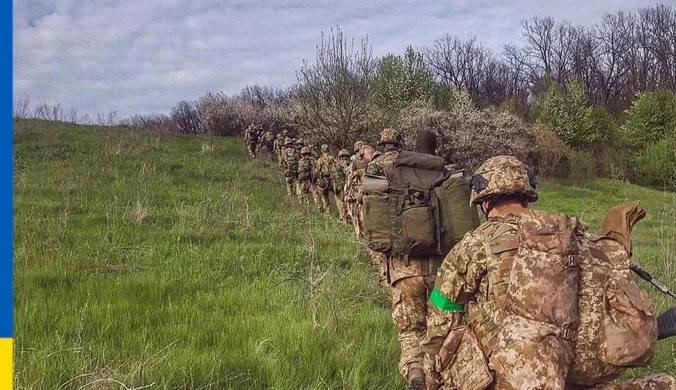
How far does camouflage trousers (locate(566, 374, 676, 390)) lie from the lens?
8.88 feet

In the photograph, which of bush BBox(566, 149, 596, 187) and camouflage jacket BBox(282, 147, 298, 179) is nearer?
camouflage jacket BBox(282, 147, 298, 179)

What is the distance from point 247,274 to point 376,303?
1.65 m

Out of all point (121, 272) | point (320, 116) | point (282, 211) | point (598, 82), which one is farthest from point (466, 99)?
point (121, 272)

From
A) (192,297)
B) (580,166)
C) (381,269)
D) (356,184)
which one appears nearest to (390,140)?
(381,269)

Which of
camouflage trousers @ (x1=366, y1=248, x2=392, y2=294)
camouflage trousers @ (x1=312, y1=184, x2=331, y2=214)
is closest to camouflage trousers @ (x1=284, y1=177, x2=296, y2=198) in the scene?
camouflage trousers @ (x1=312, y1=184, x2=331, y2=214)

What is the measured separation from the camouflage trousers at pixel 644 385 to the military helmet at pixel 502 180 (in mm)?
907

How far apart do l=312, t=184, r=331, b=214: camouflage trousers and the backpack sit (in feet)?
38.2

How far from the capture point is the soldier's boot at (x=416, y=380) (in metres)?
3.85

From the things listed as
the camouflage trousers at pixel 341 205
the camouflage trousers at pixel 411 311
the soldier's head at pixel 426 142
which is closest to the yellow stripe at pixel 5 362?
the camouflage trousers at pixel 411 311

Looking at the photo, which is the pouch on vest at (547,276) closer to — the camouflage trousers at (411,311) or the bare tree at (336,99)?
the camouflage trousers at (411,311)

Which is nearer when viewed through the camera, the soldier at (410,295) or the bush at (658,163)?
the soldier at (410,295)

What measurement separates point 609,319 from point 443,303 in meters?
0.78

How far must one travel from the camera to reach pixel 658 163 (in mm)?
29781

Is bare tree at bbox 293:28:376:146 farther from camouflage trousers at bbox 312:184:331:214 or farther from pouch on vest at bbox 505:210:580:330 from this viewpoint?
pouch on vest at bbox 505:210:580:330
